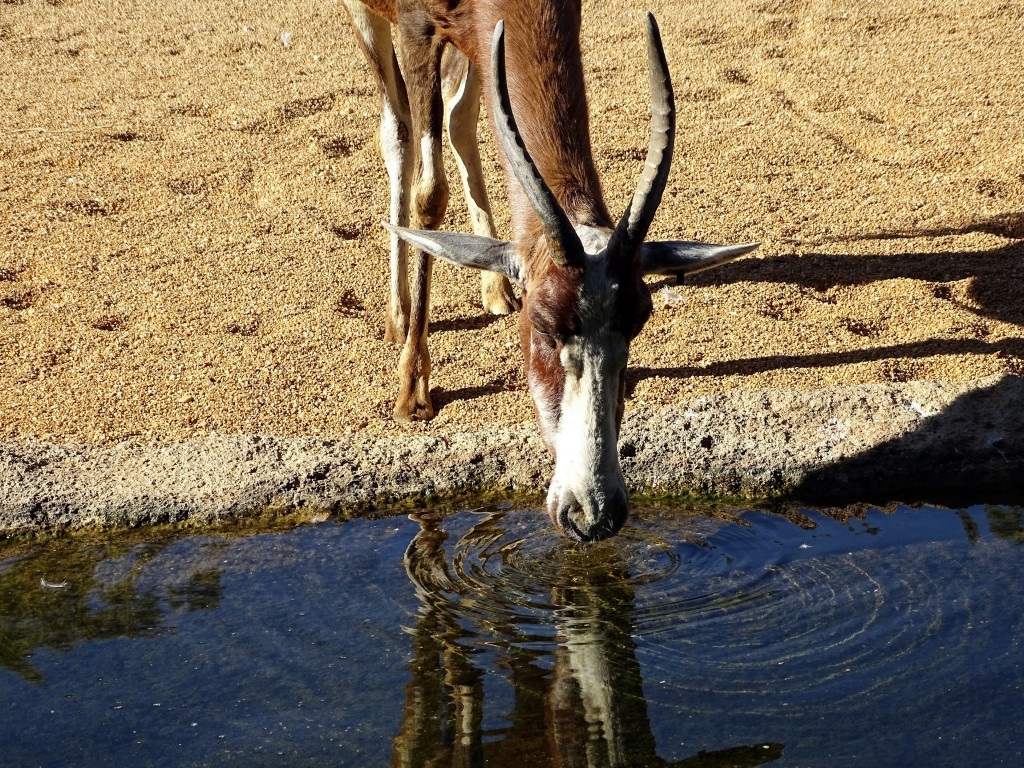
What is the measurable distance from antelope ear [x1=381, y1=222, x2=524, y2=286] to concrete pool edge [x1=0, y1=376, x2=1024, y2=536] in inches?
34.7

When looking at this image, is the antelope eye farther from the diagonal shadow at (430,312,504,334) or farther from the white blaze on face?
the diagonal shadow at (430,312,504,334)

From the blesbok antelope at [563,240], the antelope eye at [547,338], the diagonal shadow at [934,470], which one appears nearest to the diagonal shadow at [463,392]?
the blesbok antelope at [563,240]

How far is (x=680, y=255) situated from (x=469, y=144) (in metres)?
2.46

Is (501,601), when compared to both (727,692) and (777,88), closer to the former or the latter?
(727,692)

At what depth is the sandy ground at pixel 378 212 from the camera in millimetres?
5473

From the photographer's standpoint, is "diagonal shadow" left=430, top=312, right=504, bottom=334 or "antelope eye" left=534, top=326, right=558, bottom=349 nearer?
"antelope eye" left=534, top=326, right=558, bottom=349

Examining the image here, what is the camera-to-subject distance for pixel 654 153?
3.72 m

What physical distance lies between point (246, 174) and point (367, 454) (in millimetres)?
3749

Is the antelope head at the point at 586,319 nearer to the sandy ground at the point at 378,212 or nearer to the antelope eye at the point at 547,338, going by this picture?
the antelope eye at the point at 547,338

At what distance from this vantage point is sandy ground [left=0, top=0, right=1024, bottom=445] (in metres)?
5.47

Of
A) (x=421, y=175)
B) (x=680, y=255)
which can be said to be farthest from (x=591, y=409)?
(x=421, y=175)

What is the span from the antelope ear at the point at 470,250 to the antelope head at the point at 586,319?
0.23 m

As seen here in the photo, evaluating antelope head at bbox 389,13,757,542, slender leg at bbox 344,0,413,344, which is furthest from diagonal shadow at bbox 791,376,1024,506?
slender leg at bbox 344,0,413,344

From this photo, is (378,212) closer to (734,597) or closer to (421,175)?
(421,175)
